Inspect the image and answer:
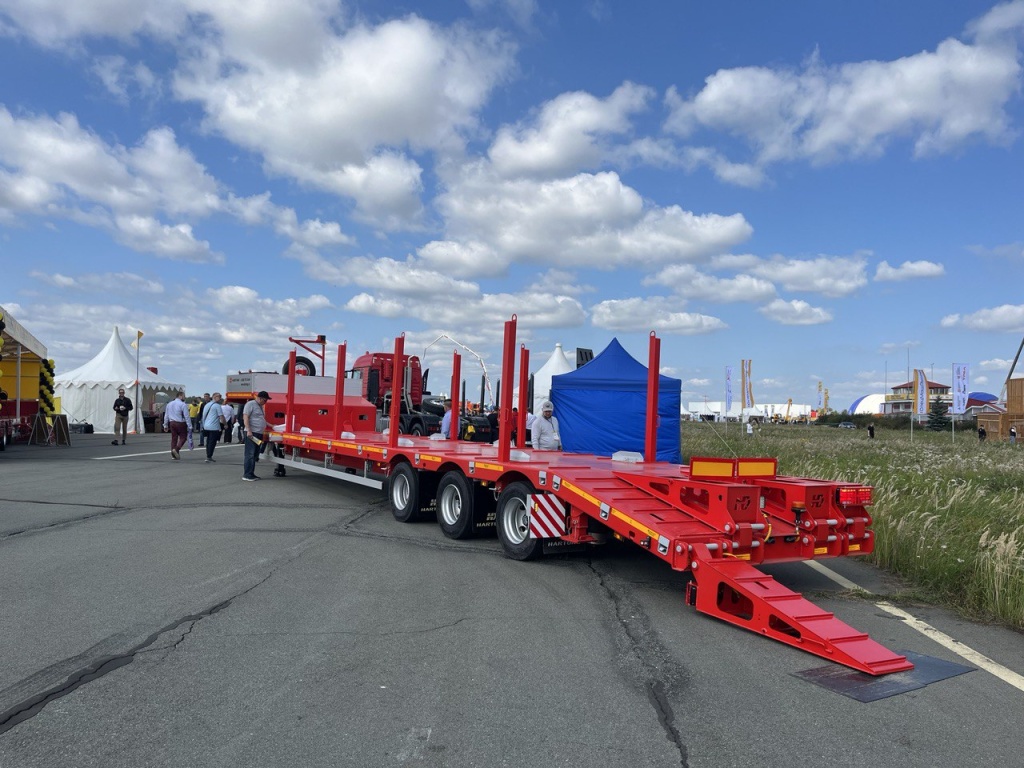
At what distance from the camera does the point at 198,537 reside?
8.80m

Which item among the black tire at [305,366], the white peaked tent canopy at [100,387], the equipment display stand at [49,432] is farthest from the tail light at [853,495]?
the white peaked tent canopy at [100,387]

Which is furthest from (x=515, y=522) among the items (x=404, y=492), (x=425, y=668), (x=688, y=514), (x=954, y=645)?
(x=954, y=645)

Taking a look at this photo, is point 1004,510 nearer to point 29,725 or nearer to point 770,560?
point 770,560

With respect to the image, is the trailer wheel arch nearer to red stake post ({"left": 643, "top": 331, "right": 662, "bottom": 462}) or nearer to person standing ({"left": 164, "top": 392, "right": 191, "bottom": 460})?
red stake post ({"left": 643, "top": 331, "right": 662, "bottom": 462})

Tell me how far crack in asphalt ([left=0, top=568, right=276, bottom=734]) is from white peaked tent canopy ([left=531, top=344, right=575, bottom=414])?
56.9 feet

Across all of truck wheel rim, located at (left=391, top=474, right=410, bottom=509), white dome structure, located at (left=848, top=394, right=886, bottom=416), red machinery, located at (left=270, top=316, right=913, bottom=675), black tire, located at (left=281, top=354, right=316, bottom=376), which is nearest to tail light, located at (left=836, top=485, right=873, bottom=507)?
red machinery, located at (left=270, top=316, right=913, bottom=675)

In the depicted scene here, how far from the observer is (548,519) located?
292 inches

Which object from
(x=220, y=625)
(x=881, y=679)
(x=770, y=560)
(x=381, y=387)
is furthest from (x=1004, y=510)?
(x=381, y=387)

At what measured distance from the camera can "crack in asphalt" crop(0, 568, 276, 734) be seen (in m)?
3.84

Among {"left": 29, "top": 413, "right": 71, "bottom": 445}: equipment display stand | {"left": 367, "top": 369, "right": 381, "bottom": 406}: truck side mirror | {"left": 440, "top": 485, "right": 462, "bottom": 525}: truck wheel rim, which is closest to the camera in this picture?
{"left": 440, "top": 485, "right": 462, "bottom": 525}: truck wheel rim

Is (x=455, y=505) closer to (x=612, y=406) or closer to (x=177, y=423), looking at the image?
(x=612, y=406)

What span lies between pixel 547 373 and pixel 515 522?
1758cm

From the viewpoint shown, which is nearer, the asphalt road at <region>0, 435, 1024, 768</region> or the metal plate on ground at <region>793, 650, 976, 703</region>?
the asphalt road at <region>0, 435, 1024, 768</region>

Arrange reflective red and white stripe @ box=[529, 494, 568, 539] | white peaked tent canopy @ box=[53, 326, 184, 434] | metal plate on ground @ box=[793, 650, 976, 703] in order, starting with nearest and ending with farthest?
metal plate on ground @ box=[793, 650, 976, 703]
reflective red and white stripe @ box=[529, 494, 568, 539]
white peaked tent canopy @ box=[53, 326, 184, 434]
